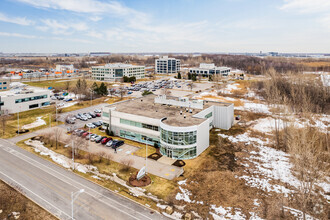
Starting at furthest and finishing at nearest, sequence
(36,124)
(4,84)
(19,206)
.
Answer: (4,84)
(36,124)
(19,206)

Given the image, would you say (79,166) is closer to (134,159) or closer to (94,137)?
(134,159)

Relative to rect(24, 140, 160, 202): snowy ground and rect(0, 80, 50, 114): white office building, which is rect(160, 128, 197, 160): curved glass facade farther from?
rect(0, 80, 50, 114): white office building

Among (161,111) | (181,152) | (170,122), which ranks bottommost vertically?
(181,152)

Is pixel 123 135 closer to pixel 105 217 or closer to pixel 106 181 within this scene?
pixel 106 181

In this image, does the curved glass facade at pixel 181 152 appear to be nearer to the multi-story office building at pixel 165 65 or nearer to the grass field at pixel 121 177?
the grass field at pixel 121 177

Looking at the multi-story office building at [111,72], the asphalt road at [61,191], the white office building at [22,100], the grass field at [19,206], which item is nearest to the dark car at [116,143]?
the asphalt road at [61,191]

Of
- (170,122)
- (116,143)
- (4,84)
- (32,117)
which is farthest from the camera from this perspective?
(4,84)

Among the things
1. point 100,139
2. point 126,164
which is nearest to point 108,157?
point 126,164
